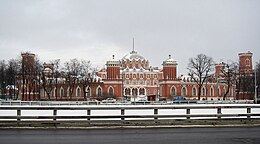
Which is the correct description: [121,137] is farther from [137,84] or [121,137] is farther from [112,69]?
[137,84]

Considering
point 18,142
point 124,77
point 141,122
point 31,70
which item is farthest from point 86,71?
point 18,142

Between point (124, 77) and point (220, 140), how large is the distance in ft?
366

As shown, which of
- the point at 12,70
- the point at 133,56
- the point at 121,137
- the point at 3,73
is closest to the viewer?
the point at 121,137

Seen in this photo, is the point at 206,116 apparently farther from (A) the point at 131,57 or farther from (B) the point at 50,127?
(A) the point at 131,57

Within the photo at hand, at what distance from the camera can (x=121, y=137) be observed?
14766 mm

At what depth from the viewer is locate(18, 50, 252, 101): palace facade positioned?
10300 centimetres

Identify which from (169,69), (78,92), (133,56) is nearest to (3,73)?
(78,92)

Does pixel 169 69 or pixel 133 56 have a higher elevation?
pixel 133 56

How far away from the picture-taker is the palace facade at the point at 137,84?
10300 cm

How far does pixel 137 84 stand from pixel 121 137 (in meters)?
111

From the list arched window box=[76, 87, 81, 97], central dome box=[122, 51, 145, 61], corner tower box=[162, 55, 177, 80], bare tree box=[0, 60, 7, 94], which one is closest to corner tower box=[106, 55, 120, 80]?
arched window box=[76, 87, 81, 97]

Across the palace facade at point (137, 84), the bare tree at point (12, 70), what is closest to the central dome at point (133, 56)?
the palace facade at point (137, 84)

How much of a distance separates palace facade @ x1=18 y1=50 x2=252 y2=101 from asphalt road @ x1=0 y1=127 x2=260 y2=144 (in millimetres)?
76338

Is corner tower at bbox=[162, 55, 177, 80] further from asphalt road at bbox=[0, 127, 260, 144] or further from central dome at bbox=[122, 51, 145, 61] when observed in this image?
asphalt road at bbox=[0, 127, 260, 144]
